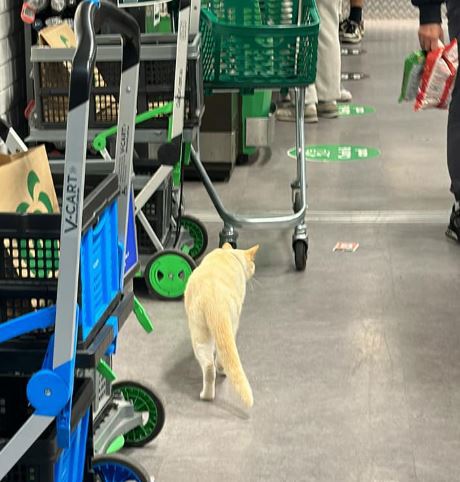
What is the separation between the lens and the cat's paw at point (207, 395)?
2.99 metres

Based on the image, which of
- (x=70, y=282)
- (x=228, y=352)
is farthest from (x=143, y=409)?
(x=70, y=282)

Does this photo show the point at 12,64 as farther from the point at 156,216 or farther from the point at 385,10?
the point at 385,10

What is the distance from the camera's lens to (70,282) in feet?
5.59

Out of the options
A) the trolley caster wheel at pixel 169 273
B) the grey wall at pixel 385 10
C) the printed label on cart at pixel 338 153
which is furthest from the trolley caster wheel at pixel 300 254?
the grey wall at pixel 385 10

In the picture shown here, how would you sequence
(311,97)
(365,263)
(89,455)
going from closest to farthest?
(89,455)
(365,263)
(311,97)

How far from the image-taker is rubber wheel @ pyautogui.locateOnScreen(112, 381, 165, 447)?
8.79ft

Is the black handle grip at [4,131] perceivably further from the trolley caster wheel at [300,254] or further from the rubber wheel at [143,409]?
the trolley caster wheel at [300,254]

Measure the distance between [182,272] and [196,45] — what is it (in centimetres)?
83

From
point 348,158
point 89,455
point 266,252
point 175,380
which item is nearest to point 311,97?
point 348,158

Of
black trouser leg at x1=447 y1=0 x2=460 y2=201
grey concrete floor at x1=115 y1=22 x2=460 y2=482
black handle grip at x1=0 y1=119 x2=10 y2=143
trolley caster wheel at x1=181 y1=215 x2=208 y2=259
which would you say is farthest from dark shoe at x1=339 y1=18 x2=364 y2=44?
black handle grip at x1=0 y1=119 x2=10 y2=143

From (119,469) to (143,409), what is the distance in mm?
424

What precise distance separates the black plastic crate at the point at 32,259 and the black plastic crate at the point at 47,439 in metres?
0.14

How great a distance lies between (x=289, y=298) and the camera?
3814mm

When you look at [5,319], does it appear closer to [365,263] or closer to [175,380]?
[175,380]
